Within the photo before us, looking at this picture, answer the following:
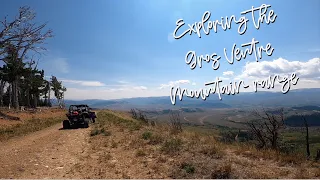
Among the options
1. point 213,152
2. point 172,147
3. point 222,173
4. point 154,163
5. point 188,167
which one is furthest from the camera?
point 172,147

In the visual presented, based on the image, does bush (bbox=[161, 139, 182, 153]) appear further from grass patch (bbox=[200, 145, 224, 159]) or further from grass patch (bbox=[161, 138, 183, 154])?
grass patch (bbox=[200, 145, 224, 159])

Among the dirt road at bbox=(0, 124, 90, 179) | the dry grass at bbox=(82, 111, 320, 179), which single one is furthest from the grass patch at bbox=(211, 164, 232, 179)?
the dirt road at bbox=(0, 124, 90, 179)

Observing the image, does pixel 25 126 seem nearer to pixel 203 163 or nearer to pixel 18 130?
pixel 18 130

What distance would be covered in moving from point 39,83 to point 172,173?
64.9m

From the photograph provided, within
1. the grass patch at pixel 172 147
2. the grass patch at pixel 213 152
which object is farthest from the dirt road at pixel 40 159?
the grass patch at pixel 213 152

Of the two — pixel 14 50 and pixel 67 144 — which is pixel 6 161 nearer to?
pixel 67 144

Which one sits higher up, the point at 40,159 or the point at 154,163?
the point at 40,159

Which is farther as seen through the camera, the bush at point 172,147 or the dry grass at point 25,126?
the dry grass at point 25,126

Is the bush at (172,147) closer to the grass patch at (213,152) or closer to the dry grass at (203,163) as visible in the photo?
the dry grass at (203,163)

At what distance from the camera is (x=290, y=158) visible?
9727mm

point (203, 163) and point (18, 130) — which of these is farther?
point (18, 130)

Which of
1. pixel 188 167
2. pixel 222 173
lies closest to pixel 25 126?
pixel 188 167

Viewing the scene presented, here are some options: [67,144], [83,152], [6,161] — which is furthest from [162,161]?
[67,144]

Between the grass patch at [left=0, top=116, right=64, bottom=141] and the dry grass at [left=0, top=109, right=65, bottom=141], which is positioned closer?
the grass patch at [left=0, top=116, right=64, bottom=141]
